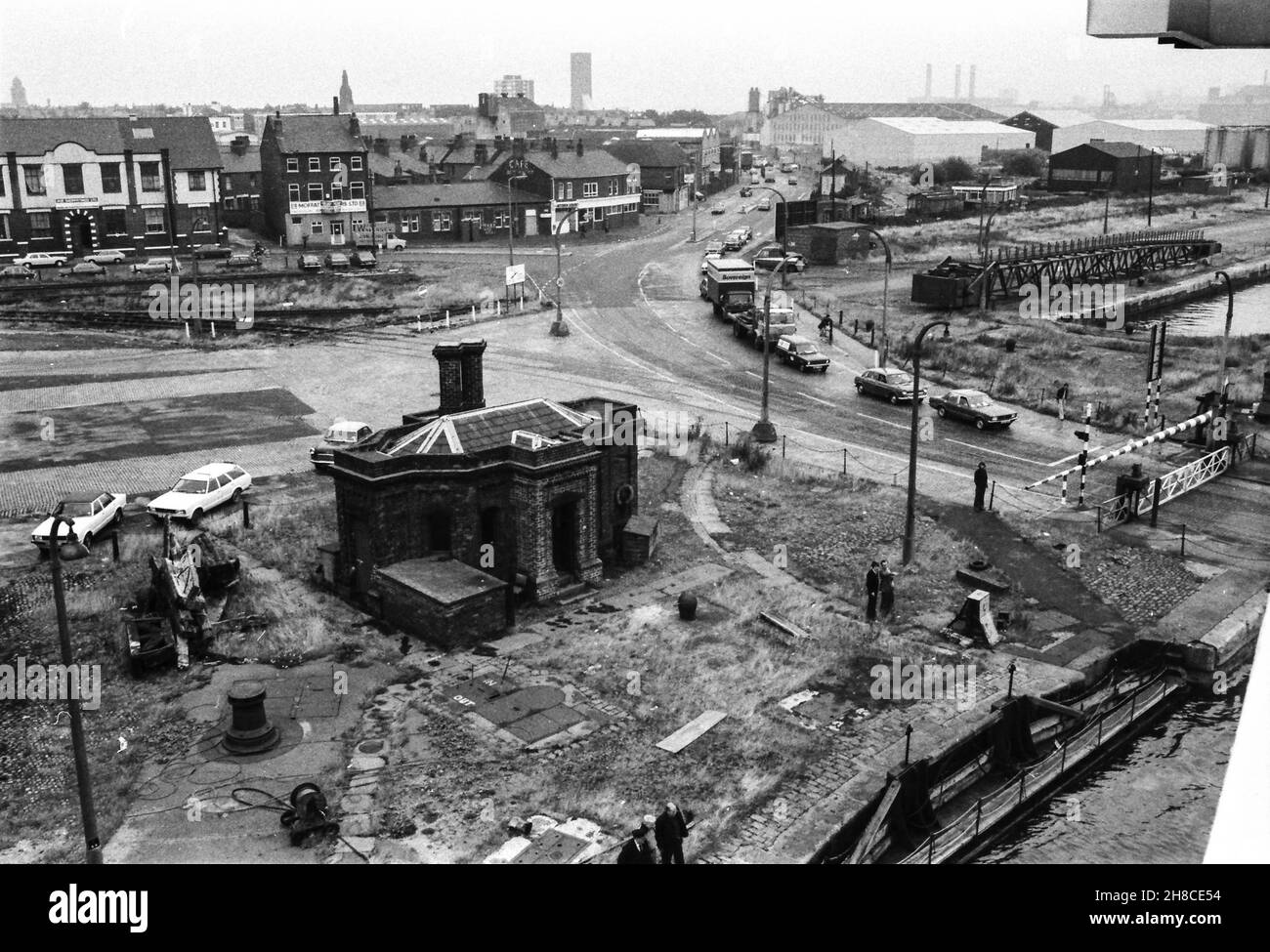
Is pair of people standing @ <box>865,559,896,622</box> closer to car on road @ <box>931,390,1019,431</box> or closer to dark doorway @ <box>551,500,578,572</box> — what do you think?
dark doorway @ <box>551,500,578,572</box>

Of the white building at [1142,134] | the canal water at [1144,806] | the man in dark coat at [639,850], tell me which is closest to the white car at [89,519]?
the man in dark coat at [639,850]

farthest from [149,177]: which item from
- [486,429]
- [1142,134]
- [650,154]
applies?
[1142,134]

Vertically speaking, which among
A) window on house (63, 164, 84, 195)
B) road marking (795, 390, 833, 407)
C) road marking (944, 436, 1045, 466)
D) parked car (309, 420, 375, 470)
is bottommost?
road marking (944, 436, 1045, 466)

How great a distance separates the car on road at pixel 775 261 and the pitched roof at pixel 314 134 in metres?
31.0

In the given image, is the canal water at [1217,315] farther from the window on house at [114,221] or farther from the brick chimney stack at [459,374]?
the window on house at [114,221]

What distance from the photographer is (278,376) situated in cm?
5172

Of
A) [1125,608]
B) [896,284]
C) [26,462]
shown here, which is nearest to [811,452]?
[1125,608]

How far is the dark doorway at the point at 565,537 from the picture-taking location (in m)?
27.7

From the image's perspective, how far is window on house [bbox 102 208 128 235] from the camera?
263 feet

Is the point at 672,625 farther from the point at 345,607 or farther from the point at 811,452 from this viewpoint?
the point at 811,452

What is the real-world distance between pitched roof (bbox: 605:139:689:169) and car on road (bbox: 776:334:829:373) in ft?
231

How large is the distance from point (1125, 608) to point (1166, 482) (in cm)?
809

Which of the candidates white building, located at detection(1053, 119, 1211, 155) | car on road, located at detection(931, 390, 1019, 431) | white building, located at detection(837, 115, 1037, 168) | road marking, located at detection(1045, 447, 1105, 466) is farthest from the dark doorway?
white building, located at detection(1053, 119, 1211, 155)

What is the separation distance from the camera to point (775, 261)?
79625 mm
